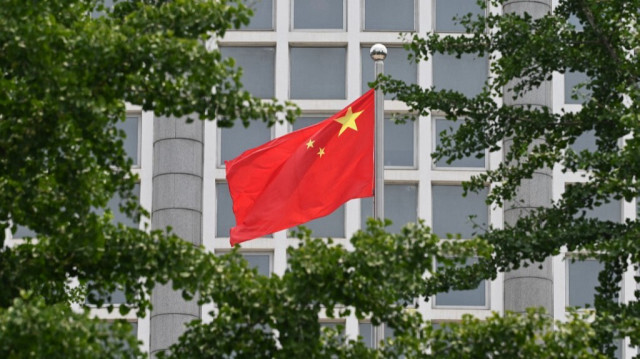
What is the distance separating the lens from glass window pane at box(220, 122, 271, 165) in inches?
1703

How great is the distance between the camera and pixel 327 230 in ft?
141

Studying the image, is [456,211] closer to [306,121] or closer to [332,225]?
[332,225]

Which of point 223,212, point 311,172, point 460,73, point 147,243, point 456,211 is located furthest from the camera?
point 460,73

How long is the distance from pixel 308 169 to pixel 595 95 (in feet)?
18.9

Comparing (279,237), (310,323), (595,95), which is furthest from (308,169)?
(279,237)

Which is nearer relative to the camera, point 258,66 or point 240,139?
point 240,139

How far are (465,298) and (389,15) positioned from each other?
8.49 meters

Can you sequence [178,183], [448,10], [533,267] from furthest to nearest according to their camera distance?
[448,10] < [178,183] < [533,267]

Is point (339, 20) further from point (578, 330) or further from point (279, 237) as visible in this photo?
point (578, 330)

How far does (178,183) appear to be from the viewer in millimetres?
41969

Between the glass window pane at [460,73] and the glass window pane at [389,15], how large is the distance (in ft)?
4.59

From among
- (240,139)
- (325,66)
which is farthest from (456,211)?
(240,139)

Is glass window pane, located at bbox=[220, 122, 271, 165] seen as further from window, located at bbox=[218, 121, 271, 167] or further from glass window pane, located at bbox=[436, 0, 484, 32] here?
glass window pane, located at bbox=[436, 0, 484, 32]

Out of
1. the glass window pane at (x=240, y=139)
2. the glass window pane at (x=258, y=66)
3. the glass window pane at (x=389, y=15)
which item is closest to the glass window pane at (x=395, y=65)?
the glass window pane at (x=389, y=15)
